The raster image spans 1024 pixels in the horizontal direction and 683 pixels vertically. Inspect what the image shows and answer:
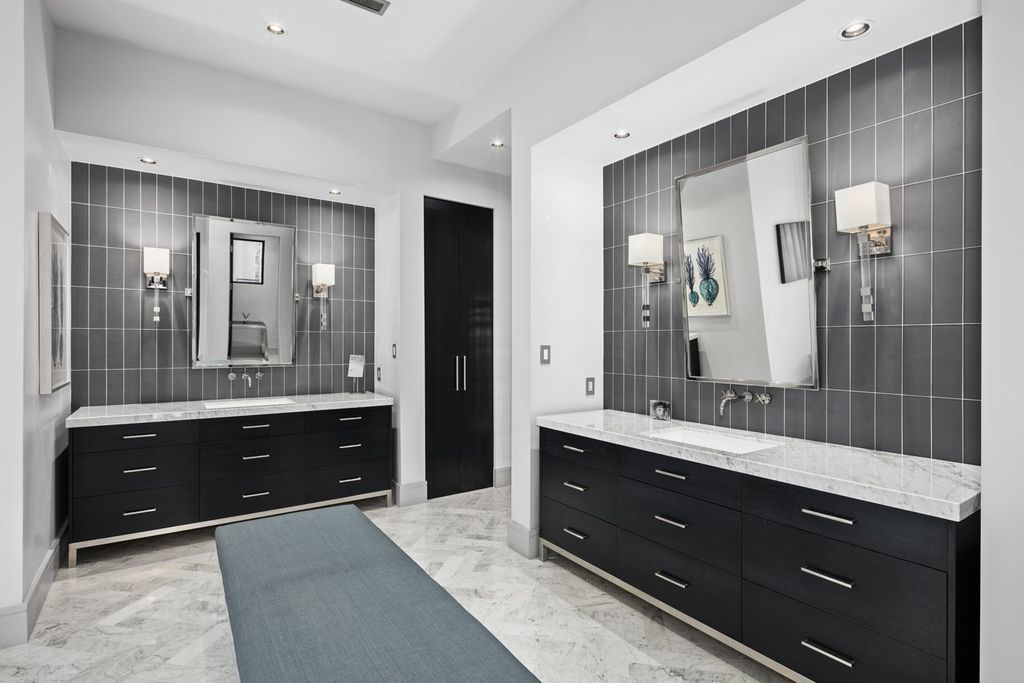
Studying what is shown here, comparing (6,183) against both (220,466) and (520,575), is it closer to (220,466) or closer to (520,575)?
(220,466)

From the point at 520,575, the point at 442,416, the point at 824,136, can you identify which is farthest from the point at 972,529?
the point at 442,416

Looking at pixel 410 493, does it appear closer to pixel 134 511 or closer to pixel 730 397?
pixel 134 511

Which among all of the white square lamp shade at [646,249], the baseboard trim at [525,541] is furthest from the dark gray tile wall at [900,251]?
the baseboard trim at [525,541]

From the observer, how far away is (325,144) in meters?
3.98

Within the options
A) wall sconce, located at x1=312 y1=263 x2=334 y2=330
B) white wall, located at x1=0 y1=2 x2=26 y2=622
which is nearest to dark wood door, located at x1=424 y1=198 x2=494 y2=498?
wall sconce, located at x1=312 y1=263 x2=334 y2=330

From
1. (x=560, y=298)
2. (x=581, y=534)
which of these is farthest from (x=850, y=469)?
(x=560, y=298)

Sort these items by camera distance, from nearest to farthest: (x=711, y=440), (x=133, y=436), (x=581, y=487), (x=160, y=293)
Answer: (x=711, y=440)
(x=581, y=487)
(x=133, y=436)
(x=160, y=293)

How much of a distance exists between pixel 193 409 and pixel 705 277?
134 inches

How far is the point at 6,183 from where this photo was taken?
229 cm

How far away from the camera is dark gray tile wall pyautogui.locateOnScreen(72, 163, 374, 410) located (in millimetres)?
3604

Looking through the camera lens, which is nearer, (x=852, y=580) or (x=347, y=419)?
(x=852, y=580)

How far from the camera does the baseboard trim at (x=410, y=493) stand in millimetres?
4328

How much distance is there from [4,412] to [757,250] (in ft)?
11.6

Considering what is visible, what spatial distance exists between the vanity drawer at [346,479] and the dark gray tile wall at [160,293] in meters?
0.79
